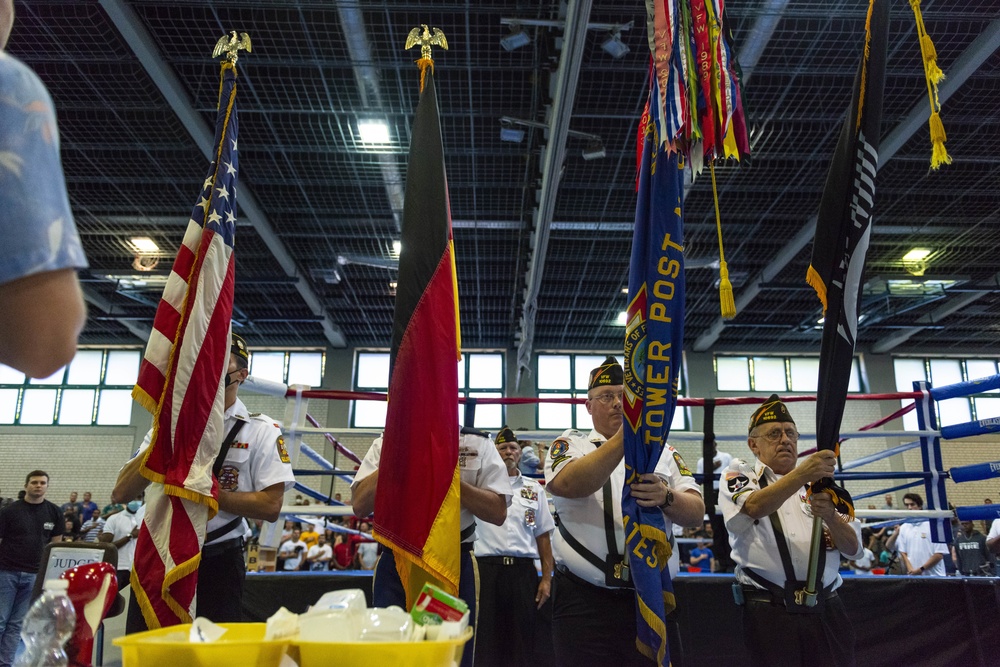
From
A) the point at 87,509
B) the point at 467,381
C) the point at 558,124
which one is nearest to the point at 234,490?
the point at 558,124

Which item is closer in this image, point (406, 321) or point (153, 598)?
point (153, 598)

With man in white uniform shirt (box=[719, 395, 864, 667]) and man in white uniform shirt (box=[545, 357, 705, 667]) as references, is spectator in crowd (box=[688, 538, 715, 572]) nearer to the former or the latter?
man in white uniform shirt (box=[719, 395, 864, 667])

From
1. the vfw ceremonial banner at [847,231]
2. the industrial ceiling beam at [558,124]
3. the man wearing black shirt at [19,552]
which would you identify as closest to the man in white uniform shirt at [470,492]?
the vfw ceremonial banner at [847,231]

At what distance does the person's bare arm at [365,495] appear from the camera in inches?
99.6

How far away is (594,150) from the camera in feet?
27.2

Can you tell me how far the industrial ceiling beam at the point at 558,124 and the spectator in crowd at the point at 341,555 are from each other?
17.1 feet

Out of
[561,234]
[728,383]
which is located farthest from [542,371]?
[561,234]

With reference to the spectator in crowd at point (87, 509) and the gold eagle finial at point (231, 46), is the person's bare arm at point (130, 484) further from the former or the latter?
the spectator in crowd at point (87, 509)

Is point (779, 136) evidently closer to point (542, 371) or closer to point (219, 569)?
point (219, 569)

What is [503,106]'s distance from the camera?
311 inches

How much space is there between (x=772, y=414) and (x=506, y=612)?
2.18 metres

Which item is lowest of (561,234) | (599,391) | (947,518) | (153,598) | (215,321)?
(153,598)

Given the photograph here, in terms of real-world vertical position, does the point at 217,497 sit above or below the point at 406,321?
below

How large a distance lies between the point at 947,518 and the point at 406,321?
12.0 feet
